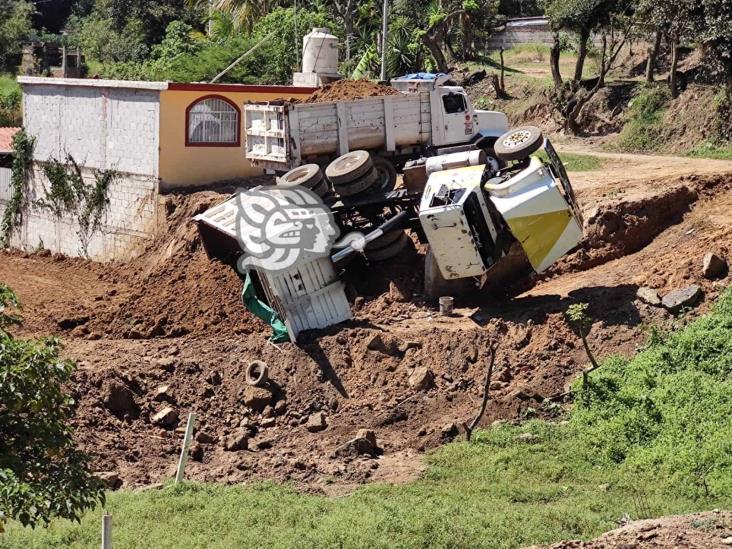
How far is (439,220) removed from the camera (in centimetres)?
1934

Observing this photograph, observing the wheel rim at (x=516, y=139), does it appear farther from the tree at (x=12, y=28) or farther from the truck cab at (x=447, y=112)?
the tree at (x=12, y=28)

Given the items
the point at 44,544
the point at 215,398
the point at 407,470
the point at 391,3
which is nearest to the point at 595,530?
the point at 407,470

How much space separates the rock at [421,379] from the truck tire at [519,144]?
13.2 feet

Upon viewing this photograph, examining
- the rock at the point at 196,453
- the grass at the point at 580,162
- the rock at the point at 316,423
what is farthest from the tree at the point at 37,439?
the grass at the point at 580,162

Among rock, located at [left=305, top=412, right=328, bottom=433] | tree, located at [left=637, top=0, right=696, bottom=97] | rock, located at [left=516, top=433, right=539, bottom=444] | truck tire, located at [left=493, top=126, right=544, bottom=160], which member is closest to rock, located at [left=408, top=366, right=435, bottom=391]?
rock, located at [left=305, top=412, right=328, bottom=433]

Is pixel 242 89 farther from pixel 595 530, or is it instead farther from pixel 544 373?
pixel 595 530

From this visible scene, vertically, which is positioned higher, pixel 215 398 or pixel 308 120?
pixel 308 120

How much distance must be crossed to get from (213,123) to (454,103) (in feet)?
22.1

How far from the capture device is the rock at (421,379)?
59.1 feet

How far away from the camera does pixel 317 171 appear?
837 inches

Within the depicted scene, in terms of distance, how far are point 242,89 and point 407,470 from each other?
14.9m

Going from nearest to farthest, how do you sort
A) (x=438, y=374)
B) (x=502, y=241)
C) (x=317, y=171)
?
(x=438, y=374), (x=502, y=241), (x=317, y=171)

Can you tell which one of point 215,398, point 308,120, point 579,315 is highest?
point 308,120

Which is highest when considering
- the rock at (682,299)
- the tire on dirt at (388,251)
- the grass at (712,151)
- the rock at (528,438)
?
the grass at (712,151)
